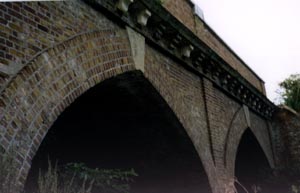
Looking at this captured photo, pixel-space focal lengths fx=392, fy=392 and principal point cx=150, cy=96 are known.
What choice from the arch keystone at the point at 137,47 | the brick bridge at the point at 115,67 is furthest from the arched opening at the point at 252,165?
the arch keystone at the point at 137,47

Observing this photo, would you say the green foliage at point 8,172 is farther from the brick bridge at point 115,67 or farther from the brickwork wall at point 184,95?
the brickwork wall at point 184,95

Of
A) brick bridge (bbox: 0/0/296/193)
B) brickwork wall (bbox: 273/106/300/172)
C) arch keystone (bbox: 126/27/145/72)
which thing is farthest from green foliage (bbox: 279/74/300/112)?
arch keystone (bbox: 126/27/145/72)

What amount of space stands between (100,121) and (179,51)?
213cm

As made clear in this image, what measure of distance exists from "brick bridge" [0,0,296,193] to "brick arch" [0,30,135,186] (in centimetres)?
1

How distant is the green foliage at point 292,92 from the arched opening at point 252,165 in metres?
4.66

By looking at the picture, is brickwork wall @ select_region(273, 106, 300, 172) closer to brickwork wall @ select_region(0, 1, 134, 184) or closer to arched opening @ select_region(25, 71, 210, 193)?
arched opening @ select_region(25, 71, 210, 193)

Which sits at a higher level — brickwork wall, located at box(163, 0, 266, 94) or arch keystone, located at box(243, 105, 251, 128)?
brickwork wall, located at box(163, 0, 266, 94)

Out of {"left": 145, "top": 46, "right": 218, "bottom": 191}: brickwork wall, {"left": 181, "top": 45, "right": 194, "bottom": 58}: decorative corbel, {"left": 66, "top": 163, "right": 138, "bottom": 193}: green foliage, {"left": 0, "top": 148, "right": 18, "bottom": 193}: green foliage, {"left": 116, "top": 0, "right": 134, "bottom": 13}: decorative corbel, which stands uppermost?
{"left": 181, "top": 45, "right": 194, "bottom": 58}: decorative corbel

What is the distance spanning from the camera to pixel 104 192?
6199 millimetres

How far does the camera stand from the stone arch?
388 centimetres

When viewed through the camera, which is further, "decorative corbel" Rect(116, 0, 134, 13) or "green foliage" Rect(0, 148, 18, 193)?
"decorative corbel" Rect(116, 0, 134, 13)

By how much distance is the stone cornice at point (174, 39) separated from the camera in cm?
607

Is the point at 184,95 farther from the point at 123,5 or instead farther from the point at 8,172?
the point at 8,172

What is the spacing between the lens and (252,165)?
13.5 meters
